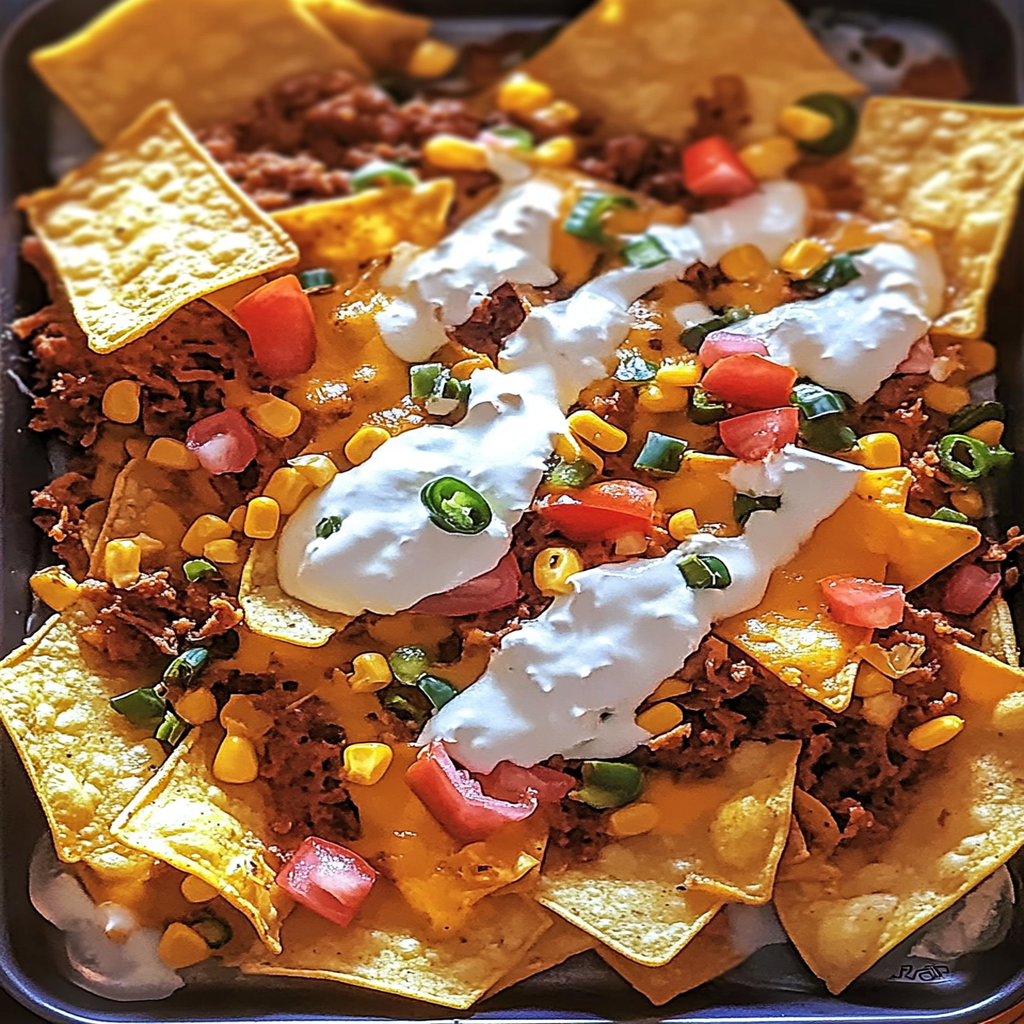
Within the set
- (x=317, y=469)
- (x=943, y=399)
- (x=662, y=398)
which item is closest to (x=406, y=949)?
(x=317, y=469)

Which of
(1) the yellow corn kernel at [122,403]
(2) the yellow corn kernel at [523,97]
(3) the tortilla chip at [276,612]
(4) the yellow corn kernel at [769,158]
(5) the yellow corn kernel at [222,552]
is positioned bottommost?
(3) the tortilla chip at [276,612]

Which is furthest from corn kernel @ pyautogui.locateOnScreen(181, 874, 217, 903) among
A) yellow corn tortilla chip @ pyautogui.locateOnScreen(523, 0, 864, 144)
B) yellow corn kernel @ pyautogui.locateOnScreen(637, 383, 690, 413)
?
yellow corn tortilla chip @ pyautogui.locateOnScreen(523, 0, 864, 144)

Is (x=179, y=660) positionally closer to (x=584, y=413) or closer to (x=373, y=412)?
(x=373, y=412)

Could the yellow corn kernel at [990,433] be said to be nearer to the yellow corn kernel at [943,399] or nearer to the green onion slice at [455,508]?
the yellow corn kernel at [943,399]

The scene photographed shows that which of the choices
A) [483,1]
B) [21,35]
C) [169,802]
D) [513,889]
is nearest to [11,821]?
[169,802]

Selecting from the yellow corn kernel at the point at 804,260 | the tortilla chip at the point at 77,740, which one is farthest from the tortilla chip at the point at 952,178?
the tortilla chip at the point at 77,740
